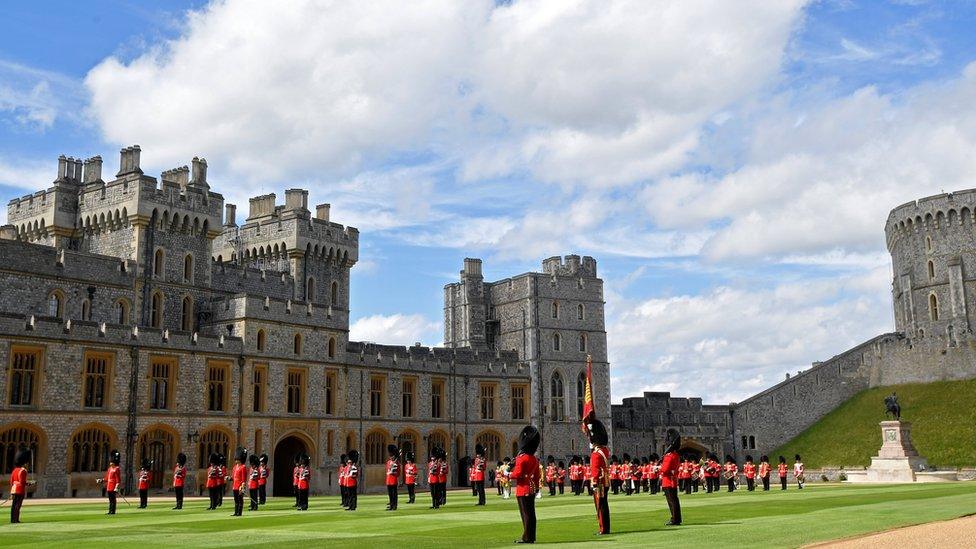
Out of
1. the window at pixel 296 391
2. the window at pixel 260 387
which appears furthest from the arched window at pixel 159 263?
the window at pixel 296 391

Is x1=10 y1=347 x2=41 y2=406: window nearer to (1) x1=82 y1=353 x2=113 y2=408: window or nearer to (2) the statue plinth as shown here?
(1) x1=82 y1=353 x2=113 y2=408: window

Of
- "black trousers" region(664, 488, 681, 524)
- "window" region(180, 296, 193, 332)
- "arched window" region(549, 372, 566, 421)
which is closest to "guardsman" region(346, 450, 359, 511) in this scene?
"black trousers" region(664, 488, 681, 524)

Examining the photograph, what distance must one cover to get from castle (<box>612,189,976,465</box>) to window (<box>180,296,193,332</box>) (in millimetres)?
30131

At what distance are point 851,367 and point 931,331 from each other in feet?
23.8

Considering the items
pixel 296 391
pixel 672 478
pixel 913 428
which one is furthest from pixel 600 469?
pixel 913 428

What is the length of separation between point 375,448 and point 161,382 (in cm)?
1335

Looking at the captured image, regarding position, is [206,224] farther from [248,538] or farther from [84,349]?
[248,538]

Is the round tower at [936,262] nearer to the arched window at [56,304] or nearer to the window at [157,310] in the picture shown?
the window at [157,310]

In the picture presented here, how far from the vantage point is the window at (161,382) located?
40156 mm

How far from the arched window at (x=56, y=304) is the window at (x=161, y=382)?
175 inches

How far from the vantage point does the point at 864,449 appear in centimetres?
6125

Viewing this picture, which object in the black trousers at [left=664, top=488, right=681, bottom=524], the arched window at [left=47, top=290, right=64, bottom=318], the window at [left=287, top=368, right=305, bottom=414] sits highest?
the arched window at [left=47, top=290, right=64, bottom=318]

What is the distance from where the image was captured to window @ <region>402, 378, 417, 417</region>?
52.6m

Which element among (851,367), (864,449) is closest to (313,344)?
(864,449)
